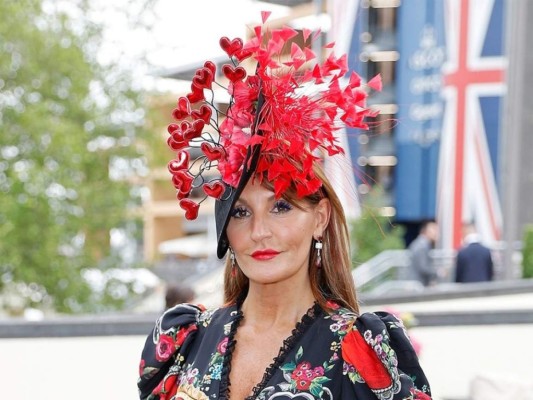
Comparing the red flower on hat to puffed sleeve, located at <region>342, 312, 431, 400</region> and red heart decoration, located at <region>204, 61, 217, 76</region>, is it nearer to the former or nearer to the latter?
red heart decoration, located at <region>204, 61, 217, 76</region>

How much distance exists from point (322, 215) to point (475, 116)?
3175 centimetres

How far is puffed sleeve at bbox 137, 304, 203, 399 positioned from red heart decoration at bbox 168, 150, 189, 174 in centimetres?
49

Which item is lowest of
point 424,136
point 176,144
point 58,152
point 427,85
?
point 424,136

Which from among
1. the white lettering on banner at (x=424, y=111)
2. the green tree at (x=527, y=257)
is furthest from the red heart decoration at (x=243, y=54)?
the white lettering on banner at (x=424, y=111)

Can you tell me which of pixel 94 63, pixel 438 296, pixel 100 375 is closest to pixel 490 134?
pixel 94 63

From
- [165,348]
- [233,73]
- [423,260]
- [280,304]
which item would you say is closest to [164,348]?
[165,348]

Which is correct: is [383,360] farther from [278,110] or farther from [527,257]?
[527,257]

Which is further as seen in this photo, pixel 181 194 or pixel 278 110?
pixel 181 194

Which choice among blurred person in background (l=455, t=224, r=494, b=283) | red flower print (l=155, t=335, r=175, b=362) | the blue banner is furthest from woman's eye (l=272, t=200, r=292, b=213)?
the blue banner

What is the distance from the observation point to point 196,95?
227 cm

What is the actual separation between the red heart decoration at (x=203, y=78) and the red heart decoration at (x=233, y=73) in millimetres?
39

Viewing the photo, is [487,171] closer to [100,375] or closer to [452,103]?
[452,103]

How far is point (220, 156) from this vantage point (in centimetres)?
229

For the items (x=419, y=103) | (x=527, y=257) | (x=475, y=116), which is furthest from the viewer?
(x=419, y=103)
